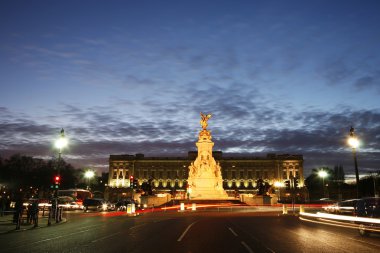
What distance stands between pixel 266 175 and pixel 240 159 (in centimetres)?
1327

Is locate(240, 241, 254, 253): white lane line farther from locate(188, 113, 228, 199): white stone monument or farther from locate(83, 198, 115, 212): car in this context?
locate(188, 113, 228, 199): white stone monument

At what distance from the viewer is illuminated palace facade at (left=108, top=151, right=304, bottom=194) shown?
165 meters

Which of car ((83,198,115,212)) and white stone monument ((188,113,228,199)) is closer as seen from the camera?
car ((83,198,115,212))

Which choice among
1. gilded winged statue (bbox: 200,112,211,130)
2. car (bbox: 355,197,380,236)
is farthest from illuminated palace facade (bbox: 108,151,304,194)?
car (bbox: 355,197,380,236)

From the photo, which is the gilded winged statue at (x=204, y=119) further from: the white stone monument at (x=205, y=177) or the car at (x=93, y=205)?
the car at (x=93, y=205)

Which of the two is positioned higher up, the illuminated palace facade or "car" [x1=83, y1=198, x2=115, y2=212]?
the illuminated palace facade

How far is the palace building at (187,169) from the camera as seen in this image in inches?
6486

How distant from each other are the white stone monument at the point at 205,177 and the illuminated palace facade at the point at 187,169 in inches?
3732

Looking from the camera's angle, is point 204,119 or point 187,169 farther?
point 187,169

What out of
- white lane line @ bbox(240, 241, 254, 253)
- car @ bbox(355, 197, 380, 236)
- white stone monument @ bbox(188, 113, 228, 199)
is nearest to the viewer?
white lane line @ bbox(240, 241, 254, 253)

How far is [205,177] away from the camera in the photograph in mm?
68000

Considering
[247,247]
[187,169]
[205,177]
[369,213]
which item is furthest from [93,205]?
[187,169]

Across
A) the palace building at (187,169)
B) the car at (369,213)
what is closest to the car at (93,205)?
the car at (369,213)

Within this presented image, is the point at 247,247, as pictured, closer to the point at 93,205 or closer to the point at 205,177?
the point at 93,205
